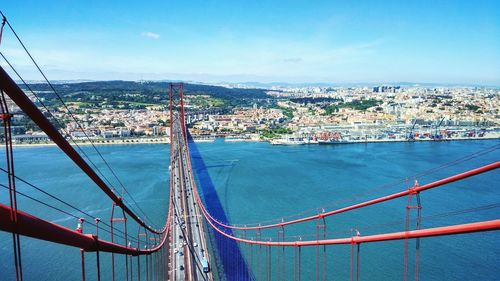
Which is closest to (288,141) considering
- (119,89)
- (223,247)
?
(223,247)

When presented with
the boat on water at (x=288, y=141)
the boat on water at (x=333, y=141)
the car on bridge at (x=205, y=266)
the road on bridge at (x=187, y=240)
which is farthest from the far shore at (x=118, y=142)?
the car on bridge at (x=205, y=266)

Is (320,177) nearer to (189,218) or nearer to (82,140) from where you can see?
(189,218)

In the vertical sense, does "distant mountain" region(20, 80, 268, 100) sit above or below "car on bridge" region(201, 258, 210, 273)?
above

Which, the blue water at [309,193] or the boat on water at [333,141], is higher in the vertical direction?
the boat on water at [333,141]

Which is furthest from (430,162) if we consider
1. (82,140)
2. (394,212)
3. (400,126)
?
(82,140)

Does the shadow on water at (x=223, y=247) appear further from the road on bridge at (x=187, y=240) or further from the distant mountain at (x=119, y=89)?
the distant mountain at (x=119, y=89)

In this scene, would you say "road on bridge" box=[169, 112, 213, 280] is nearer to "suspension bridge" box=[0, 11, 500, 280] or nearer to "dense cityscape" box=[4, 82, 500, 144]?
"suspension bridge" box=[0, 11, 500, 280]

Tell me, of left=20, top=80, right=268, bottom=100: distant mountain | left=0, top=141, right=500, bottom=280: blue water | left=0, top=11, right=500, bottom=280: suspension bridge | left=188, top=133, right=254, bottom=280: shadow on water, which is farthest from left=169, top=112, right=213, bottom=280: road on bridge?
left=20, top=80, right=268, bottom=100: distant mountain

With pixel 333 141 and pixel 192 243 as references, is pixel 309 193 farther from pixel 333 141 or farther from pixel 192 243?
pixel 333 141
